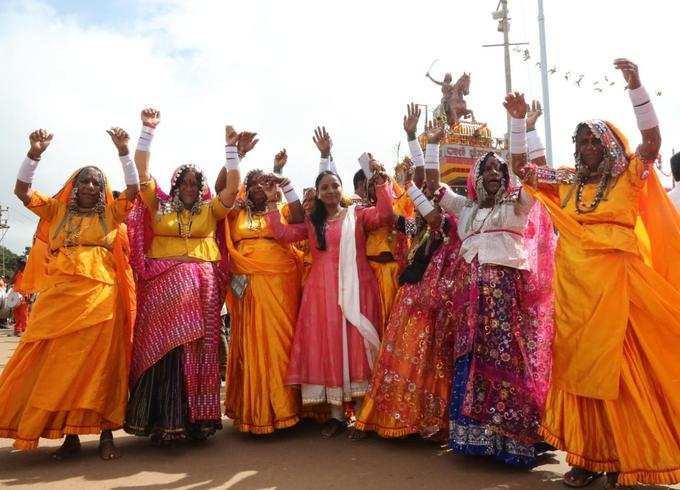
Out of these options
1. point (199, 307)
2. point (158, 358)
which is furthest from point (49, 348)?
point (199, 307)

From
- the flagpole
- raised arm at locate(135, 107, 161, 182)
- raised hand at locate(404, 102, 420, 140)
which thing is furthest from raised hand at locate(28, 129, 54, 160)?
the flagpole

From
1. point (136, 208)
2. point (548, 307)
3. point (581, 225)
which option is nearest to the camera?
point (581, 225)

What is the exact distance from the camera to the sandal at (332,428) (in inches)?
183

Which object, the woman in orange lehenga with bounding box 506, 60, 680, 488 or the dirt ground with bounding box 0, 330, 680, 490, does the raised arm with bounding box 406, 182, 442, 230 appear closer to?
the woman in orange lehenga with bounding box 506, 60, 680, 488

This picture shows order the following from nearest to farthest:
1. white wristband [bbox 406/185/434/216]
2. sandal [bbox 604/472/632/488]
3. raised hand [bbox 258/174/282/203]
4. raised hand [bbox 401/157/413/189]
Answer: sandal [bbox 604/472/632/488] → white wristband [bbox 406/185/434/216] → raised hand [bbox 258/174/282/203] → raised hand [bbox 401/157/413/189]

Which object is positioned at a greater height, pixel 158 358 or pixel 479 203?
A: pixel 479 203

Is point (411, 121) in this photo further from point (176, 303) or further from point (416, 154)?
point (176, 303)

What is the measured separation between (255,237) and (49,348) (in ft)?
6.01

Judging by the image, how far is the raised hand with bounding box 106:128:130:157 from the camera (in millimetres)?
4391

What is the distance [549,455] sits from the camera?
4051mm

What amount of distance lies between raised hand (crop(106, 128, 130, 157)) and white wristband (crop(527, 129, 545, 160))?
3.12 m

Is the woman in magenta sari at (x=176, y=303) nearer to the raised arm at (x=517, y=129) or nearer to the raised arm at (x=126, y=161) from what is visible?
the raised arm at (x=126, y=161)

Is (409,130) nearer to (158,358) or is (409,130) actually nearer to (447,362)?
(447,362)

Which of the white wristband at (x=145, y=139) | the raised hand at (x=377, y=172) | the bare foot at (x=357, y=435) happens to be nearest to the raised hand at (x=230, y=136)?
the white wristband at (x=145, y=139)
